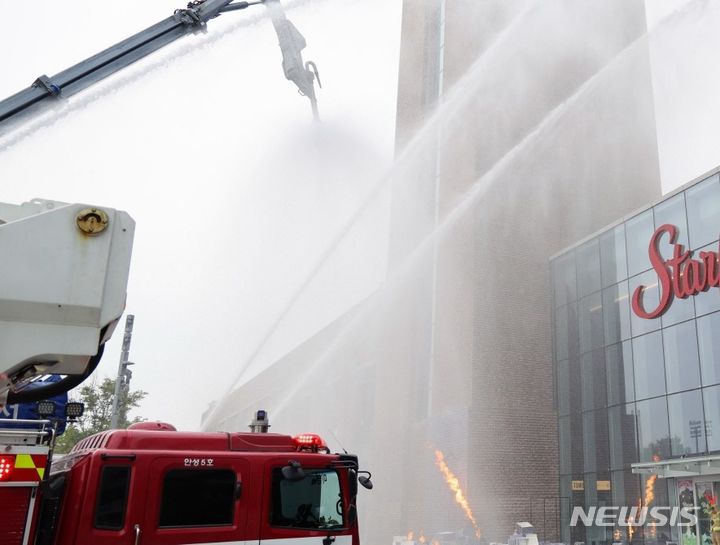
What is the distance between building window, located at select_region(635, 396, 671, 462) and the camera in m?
17.9

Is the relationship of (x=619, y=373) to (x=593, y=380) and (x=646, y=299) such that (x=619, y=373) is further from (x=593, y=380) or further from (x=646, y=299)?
(x=646, y=299)

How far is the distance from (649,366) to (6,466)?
58.5 ft

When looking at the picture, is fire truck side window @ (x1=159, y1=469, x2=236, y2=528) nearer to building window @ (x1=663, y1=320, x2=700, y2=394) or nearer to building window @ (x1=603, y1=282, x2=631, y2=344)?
building window @ (x1=663, y1=320, x2=700, y2=394)

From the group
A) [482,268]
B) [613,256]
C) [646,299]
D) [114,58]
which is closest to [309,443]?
[114,58]

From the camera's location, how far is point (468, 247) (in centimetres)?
2323

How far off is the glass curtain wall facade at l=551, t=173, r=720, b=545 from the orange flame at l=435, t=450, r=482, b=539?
2.98m

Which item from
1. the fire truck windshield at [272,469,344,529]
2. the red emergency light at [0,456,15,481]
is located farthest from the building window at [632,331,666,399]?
the red emergency light at [0,456,15,481]

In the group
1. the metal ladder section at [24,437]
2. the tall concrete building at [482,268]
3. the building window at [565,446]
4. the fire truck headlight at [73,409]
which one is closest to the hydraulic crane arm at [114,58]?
the fire truck headlight at [73,409]

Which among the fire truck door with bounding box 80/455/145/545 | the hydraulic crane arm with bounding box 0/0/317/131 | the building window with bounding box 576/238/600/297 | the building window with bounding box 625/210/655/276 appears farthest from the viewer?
the building window with bounding box 576/238/600/297

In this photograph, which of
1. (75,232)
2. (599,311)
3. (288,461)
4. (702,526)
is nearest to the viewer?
(75,232)

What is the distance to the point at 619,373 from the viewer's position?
20031 mm

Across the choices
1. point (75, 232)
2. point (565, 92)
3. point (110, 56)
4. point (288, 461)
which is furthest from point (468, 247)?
point (75, 232)

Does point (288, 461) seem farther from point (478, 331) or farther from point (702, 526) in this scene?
point (478, 331)

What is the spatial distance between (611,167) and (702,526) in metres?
14.5
